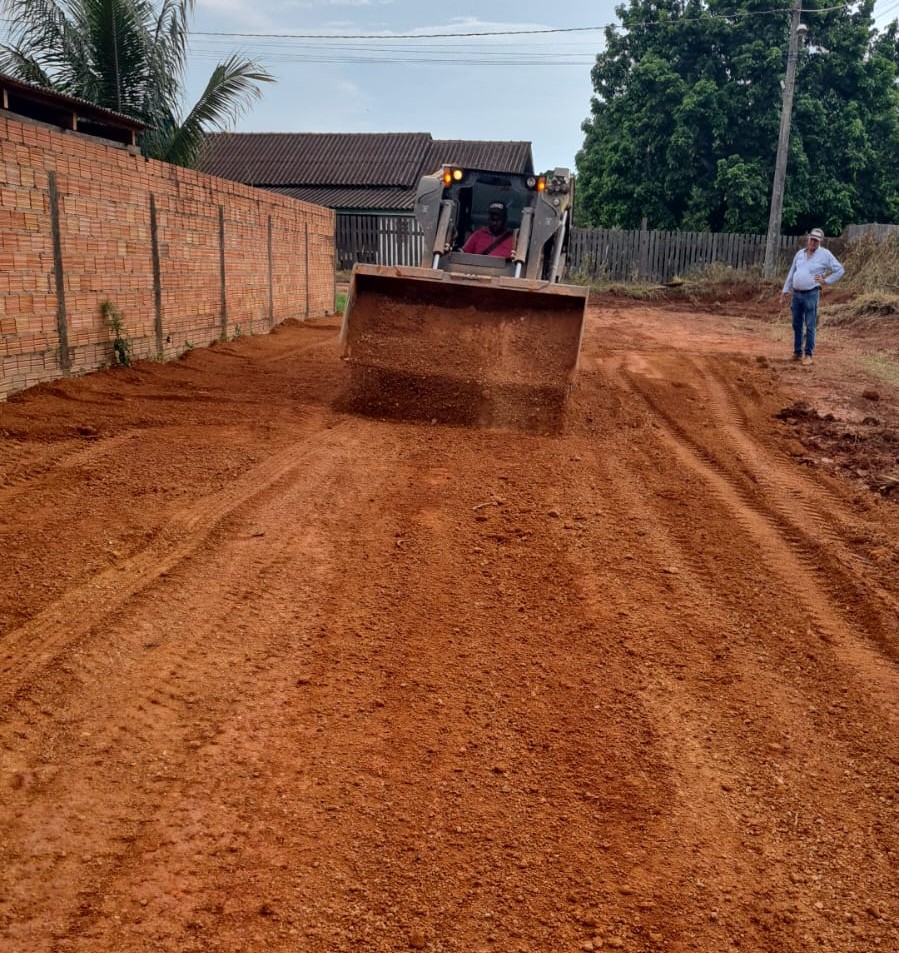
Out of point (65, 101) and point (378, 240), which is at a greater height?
point (65, 101)

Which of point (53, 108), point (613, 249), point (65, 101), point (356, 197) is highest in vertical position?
point (356, 197)

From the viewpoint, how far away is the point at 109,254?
9.79 metres

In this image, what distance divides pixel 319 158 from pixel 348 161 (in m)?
1.30

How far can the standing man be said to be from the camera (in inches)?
485

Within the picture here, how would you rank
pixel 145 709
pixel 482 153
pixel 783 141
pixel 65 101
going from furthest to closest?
1. pixel 482 153
2. pixel 783 141
3. pixel 65 101
4. pixel 145 709

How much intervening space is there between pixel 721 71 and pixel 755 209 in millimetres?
4970

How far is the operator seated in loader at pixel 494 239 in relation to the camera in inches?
393

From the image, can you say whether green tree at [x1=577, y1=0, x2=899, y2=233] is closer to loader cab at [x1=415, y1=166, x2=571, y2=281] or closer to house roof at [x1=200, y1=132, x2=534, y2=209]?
house roof at [x1=200, y1=132, x2=534, y2=209]

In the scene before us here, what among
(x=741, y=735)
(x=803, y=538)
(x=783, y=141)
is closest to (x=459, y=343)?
(x=803, y=538)

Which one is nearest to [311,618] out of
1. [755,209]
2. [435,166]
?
[755,209]

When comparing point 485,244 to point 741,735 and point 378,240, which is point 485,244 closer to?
point 741,735

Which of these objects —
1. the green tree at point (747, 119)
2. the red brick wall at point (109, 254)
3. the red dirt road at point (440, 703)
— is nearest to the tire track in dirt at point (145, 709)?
the red dirt road at point (440, 703)

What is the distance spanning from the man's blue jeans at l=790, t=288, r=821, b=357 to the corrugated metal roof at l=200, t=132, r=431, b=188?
21082mm

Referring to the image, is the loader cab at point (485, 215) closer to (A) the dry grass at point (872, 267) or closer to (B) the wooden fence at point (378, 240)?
(A) the dry grass at point (872, 267)
